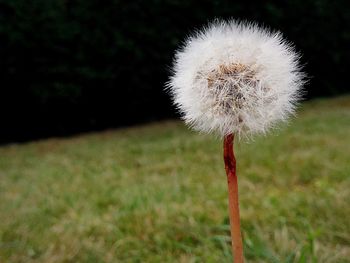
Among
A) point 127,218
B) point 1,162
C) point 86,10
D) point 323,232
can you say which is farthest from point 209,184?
point 86,10

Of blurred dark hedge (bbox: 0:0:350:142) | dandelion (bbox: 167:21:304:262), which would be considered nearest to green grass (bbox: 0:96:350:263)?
dandelion (bbox: 167:21:304:262)

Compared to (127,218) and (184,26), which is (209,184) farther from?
(184,26)

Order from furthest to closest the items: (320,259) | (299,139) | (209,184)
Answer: (299,139) → (209,184) → (320,259)

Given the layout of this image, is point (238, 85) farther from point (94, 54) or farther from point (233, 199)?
point (94, 54)

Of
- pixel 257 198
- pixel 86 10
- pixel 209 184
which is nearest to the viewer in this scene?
pixel 257 198

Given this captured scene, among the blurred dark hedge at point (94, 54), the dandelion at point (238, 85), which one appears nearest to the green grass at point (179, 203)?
the dandelion at point (238, 85)

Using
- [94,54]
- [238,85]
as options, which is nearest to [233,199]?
[238,85]

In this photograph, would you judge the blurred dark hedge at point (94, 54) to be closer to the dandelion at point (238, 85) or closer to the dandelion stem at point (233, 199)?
the dandelion at point (238, 85)
